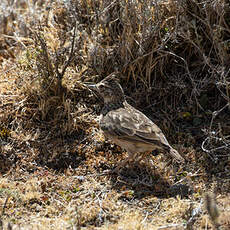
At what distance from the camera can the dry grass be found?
19.0ft

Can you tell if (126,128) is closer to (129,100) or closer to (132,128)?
(132,128)

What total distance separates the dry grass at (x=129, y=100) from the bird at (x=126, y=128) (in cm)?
36

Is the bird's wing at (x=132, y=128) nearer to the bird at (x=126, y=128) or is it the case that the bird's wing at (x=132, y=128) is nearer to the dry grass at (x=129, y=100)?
the bird at (x=126, y=128)

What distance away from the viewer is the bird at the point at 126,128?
5879 millimetres

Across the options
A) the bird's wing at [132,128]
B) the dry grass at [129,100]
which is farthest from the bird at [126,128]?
the dry grass at [129,100]

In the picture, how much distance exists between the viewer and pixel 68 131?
6.78 metres

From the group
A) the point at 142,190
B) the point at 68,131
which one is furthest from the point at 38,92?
the point at 142,190

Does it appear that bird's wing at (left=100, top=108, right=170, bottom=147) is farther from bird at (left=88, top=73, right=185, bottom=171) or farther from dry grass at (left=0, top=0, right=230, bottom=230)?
dry grass at (left=0, top=0, right=230, bottom=230)

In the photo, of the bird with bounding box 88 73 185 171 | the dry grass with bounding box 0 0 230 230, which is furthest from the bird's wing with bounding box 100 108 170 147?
the dry grass with bounding box 0 0 230 230

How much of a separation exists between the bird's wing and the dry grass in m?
0.53

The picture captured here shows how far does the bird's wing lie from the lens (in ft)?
19.3

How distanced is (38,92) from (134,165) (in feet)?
6.09

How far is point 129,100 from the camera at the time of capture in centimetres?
714

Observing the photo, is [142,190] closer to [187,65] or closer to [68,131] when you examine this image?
[68,131]
